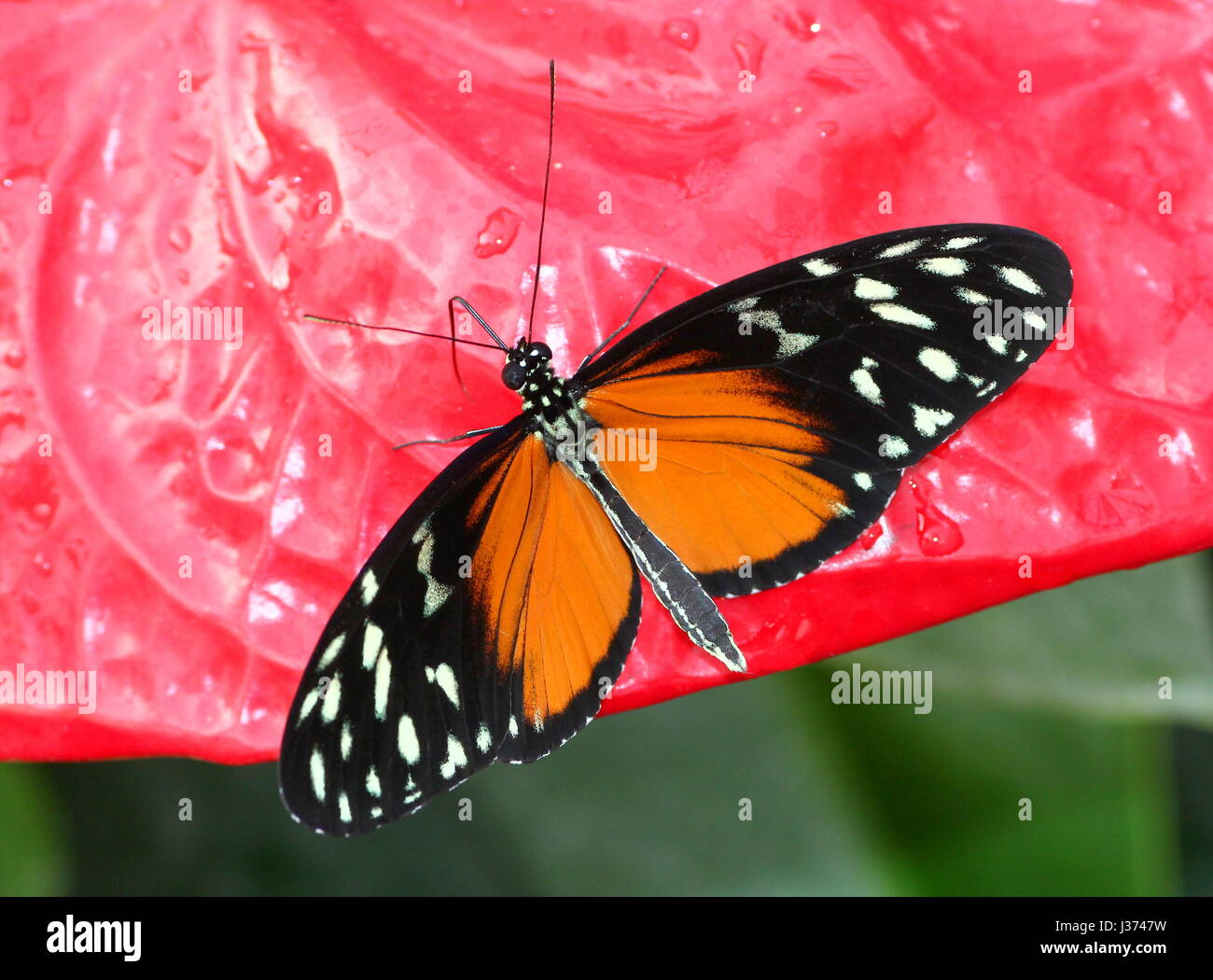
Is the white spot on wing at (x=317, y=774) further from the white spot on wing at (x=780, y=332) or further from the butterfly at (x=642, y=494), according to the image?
the white spot on wing at (x=780, y=332)

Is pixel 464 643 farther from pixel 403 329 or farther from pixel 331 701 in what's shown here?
pixel 403 329

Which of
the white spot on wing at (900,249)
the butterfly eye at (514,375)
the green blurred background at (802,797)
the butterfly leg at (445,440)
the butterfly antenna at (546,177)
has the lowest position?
the green blurred background at (802,797)

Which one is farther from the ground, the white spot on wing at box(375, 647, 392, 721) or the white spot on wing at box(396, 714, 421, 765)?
the white spot on wing at box(375, 647, 392, 721)

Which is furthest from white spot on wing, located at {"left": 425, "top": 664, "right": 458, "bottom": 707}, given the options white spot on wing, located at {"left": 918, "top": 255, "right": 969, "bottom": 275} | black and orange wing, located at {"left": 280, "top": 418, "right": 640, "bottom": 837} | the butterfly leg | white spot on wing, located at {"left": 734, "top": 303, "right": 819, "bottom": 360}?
white spot on wing, located at {"left": 918, "top": 255, "right": 969, "bottom": 275}

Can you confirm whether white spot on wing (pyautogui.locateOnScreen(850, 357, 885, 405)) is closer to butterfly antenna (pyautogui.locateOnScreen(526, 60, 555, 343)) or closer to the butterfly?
the butterfly

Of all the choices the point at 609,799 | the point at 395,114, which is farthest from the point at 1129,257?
the point at 609,799

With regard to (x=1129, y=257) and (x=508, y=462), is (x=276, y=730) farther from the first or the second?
(x=1129, y=257)

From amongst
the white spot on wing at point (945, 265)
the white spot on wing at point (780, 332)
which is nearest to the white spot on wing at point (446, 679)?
the white spot on wing at point (780, 332)

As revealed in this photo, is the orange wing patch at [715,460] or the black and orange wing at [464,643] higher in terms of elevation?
the orange wing patch at [715,460]

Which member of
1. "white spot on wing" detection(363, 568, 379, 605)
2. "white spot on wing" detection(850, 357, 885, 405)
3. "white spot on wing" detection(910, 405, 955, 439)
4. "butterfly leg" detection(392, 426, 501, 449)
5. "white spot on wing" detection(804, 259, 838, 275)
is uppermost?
"white spot on wing" detection(804, 259, 838, 275)
